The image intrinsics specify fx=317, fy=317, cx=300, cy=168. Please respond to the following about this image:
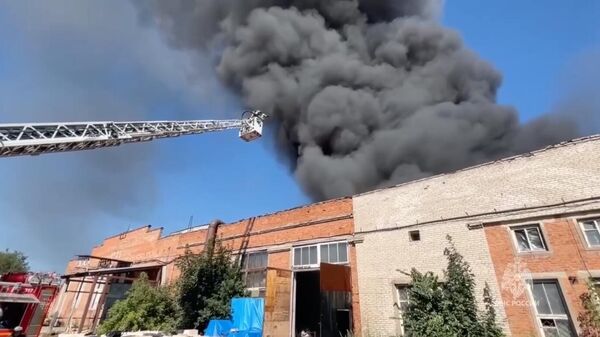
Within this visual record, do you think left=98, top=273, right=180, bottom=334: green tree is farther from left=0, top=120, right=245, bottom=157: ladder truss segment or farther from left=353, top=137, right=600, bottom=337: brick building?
left=353, top=137, right=600, bottom=337: brick building

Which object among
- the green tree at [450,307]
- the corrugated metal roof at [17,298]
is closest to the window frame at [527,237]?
the green tree at [450,307]

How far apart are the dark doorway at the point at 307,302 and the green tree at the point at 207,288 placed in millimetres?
2347

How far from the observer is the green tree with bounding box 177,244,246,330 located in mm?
12602

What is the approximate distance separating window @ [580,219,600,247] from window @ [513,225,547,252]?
2.71 ft

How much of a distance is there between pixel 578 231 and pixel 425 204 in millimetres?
3610

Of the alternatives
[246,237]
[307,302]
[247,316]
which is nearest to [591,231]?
[307,302]

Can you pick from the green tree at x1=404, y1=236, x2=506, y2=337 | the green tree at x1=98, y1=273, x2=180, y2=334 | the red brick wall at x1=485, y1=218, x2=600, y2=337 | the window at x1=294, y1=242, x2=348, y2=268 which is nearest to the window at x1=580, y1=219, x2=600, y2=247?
the red brick wall at x1=485, y1=218, x2=600, y2=337

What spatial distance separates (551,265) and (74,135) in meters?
13.0

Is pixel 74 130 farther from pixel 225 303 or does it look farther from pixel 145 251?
pixel 145 251

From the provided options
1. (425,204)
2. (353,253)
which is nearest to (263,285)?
(353,253)

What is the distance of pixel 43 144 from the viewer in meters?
8.27

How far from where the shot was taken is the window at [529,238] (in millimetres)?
7836

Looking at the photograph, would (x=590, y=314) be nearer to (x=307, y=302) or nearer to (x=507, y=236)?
(x=507, y=236)

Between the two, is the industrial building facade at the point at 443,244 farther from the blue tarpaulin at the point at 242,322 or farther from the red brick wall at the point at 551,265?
the blue tarpaulin at the point at 242,322
